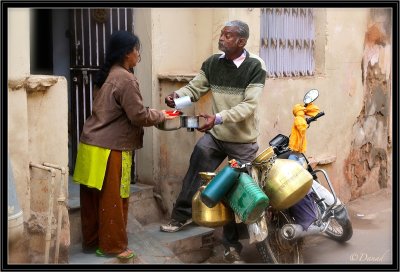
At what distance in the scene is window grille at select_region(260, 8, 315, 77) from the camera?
6.16 metres

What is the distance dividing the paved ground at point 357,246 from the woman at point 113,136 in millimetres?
1162

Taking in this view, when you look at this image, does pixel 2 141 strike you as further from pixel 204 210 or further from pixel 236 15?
pixel 236 15

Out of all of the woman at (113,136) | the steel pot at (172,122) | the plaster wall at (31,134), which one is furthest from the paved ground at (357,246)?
the plaster wall at (31,134)

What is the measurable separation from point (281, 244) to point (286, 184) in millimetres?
713

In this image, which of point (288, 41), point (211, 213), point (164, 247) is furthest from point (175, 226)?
point (288, 41)

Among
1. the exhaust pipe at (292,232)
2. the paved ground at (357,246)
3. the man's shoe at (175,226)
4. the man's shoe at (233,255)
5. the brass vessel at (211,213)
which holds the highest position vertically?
the brass vessel at (211,213)

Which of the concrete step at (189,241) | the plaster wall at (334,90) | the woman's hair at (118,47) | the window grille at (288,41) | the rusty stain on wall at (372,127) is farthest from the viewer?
the rusty stain on wall at (372,127)

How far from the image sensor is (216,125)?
200 inches

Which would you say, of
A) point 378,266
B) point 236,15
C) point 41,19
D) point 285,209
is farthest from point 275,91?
point 41,19

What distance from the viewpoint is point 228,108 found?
506cm

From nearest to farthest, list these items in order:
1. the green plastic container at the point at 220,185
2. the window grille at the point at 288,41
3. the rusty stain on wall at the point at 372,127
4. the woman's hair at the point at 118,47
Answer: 1. the green plastic container at the point at 220,185
2. the woman's hair at the point at 118,47
3. the window grille at the point at 288,41
4. the rusty stain on wall at the point at 372,127

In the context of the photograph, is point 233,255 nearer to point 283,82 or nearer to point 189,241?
point 189,241

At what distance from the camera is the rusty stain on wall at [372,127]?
7.25 meters

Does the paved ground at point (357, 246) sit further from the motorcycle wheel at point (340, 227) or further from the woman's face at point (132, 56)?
the woman's face at point (132, 56)
